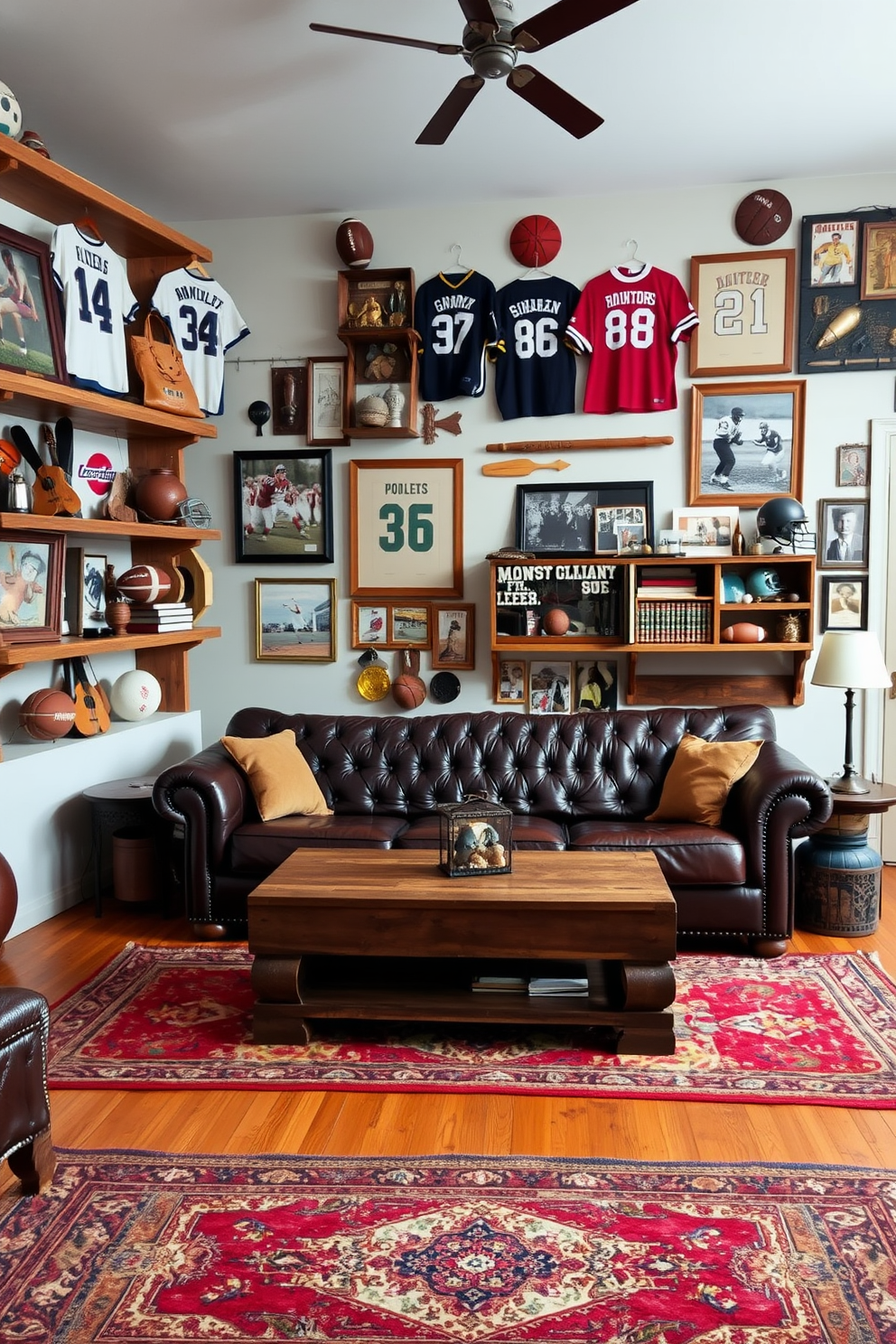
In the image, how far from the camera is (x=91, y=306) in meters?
4.48

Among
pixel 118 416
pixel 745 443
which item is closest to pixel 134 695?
pixel 118 416

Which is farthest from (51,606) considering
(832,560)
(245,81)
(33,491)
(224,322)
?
(832,560)

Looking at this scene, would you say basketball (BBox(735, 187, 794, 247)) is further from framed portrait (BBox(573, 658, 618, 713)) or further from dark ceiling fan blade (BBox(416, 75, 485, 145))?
framed portrait (BBox(573, 658, 618, 713))

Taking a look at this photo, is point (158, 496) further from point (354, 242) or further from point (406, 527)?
point (354, 242)

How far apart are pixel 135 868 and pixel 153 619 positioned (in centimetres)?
120

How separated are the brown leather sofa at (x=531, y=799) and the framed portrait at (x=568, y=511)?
0.98 m

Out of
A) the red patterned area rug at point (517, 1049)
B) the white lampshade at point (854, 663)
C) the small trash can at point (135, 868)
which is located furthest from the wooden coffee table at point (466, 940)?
the white lampshade at point (854, 663)

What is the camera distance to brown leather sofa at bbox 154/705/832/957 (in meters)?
3.99

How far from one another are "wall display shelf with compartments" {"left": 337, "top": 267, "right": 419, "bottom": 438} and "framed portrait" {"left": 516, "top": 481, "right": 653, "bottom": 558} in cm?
73

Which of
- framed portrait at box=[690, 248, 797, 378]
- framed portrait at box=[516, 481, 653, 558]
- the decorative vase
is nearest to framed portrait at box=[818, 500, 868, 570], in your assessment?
framed portrait at box=[690, 248, 797, 378]

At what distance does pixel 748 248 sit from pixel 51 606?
3774 mm

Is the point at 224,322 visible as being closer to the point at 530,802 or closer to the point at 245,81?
the point at 245,81

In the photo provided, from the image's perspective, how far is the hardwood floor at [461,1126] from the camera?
105 inches

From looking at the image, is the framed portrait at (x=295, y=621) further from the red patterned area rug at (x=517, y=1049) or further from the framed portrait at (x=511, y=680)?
the red patterned area rug at (x=517, y=1049)
